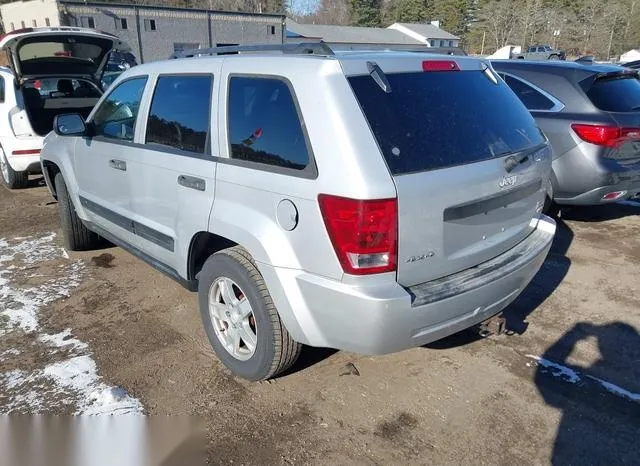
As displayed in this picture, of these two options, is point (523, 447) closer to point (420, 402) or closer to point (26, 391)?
point (420, 402)

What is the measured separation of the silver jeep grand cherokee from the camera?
7.56 feet

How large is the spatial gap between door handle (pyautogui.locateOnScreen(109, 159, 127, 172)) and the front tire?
3.99 ft

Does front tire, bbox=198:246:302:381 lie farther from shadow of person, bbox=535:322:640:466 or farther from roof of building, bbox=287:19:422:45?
roof of building, bbox=287:19:422:45

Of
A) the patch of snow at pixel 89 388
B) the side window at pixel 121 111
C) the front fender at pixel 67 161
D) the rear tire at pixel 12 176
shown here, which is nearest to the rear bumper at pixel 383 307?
the patch of snow at pixel 89 388

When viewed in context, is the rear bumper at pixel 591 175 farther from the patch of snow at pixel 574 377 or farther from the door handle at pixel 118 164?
the door handle at pixel 118 164

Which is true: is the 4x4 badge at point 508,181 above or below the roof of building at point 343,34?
below

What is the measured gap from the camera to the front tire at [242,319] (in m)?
2.71

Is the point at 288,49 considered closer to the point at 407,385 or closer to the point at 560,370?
the point at 407,385

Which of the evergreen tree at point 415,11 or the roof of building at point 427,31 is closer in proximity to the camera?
the roof of building at point 427,31

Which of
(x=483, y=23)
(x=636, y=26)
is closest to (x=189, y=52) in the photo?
(x=636, y=26)

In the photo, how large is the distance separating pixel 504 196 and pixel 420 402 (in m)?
1.27

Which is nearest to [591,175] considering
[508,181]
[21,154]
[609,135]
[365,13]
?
[609,135]

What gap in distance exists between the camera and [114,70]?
515 inches

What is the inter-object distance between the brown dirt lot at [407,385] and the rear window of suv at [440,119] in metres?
1.37
